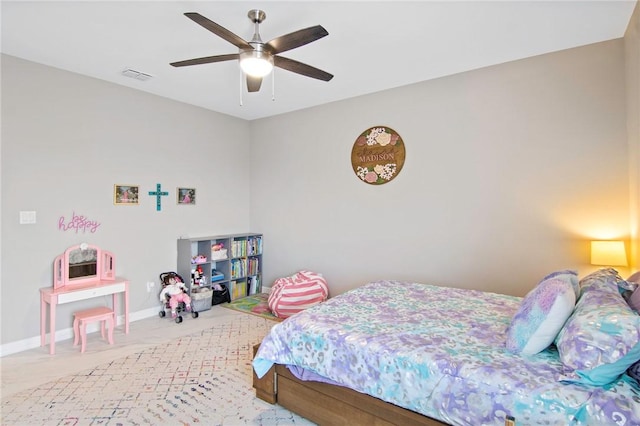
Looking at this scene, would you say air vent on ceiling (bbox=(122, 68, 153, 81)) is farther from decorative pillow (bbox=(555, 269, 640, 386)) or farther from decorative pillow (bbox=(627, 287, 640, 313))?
decorative pillow (bbox=(627, 287, 640, 313))

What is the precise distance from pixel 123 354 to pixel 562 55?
4864 millimetres

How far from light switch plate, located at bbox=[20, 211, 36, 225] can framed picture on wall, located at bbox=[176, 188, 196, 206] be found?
1543mm

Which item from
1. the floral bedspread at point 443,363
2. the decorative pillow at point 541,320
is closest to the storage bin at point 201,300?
the floral bedspread at point 443,363

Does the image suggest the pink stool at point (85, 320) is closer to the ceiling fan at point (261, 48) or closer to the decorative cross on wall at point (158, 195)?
the decorative cross on wall at point (158, 195)

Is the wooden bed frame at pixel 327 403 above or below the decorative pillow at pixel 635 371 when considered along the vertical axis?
below

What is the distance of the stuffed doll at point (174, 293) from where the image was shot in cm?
409

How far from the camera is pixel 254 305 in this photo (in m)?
4.63

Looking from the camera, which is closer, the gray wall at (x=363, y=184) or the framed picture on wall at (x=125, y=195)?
the gray wall at (x=363, y=184)

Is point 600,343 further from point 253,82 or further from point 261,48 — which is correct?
point 253,82

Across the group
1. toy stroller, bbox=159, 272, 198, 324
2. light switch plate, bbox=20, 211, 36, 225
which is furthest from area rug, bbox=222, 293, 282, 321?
light switch plate, bbox=20, 211, 36, 225

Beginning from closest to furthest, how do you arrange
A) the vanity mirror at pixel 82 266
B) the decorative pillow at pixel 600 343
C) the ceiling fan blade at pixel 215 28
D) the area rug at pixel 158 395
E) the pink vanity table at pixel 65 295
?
the decorative pillow at pixel 600 343 < the ceiling fan blade at pixel 215 28 < the area rug at pixel 158 395 < the pink vanity table at pixel 65 295 < the vanity mirror at pixel 82 266

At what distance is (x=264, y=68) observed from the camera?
2.46m

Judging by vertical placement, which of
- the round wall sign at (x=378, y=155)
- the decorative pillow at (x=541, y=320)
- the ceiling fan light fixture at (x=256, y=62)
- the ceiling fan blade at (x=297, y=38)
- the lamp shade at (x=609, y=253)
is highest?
the ceiling fan blade at (x=297, y=38)

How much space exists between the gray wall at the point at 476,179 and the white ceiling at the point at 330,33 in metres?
0.29
